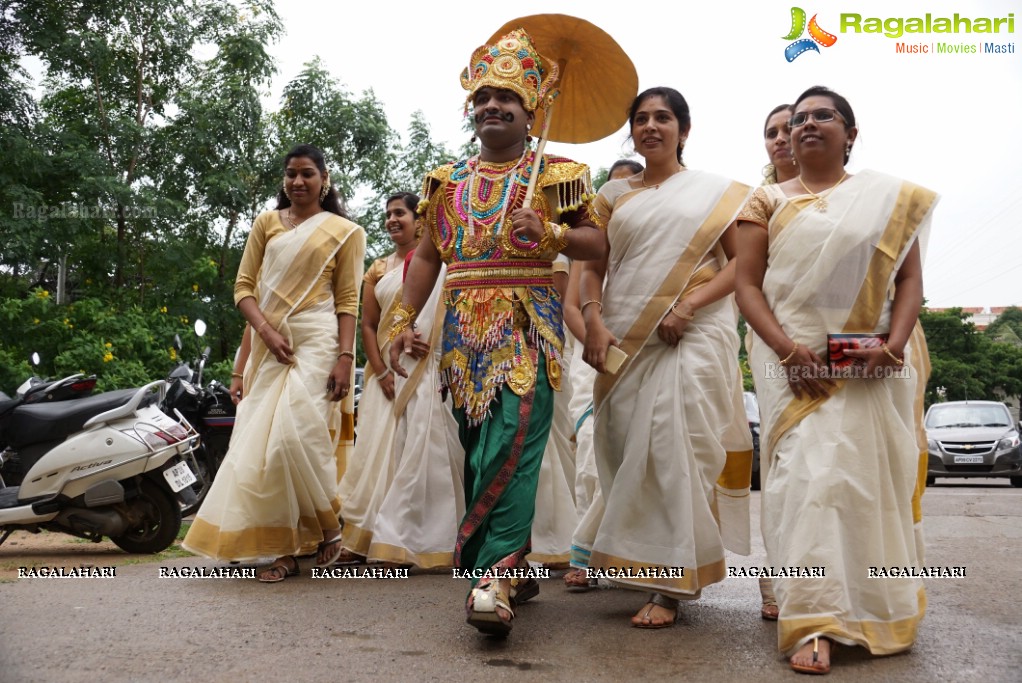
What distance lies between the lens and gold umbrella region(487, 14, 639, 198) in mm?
4477

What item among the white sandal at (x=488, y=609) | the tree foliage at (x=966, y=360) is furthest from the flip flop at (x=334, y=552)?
Result: the tree foliage at (x=966, y=360)

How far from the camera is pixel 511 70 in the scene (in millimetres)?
4195

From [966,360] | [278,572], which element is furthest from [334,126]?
[966,360]

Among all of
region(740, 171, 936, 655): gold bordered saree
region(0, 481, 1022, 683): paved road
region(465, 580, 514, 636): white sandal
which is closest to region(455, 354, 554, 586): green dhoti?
region(465, 580, 514, 636): white sandal

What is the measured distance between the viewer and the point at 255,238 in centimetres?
595

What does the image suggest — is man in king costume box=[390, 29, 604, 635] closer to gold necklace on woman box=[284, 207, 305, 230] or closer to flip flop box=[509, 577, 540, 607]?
flip flop box=[509, 577, 540, 607]

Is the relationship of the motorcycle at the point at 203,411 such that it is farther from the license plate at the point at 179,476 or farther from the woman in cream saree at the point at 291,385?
the woman in cream saree at the point at 291,385

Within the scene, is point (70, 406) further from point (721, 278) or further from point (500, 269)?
point (721, 278)

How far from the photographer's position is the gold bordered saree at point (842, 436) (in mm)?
3494

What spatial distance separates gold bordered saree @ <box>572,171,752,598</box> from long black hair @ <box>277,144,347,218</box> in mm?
2006

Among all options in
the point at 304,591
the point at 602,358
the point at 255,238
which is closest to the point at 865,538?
the point at 602,358

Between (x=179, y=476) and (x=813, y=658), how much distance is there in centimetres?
448

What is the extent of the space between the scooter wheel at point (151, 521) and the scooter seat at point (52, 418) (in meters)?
0.58

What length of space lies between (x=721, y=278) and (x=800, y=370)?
84cm
